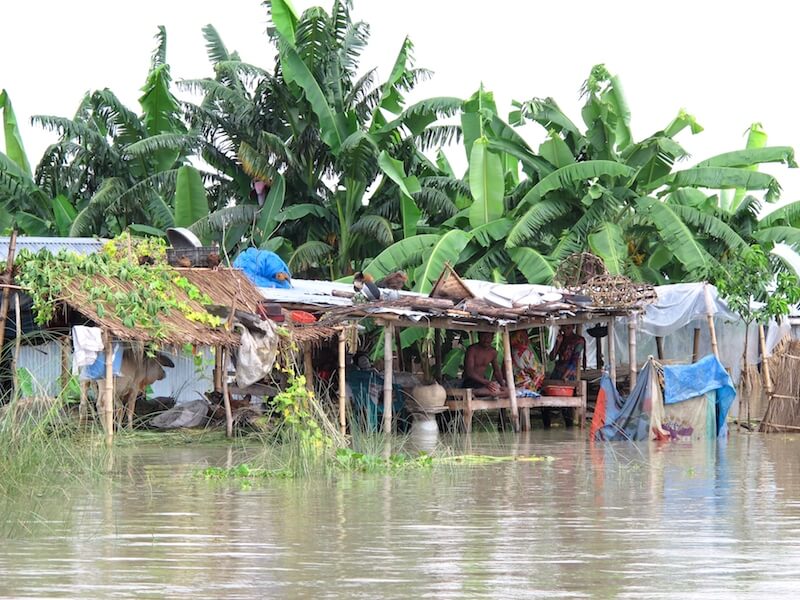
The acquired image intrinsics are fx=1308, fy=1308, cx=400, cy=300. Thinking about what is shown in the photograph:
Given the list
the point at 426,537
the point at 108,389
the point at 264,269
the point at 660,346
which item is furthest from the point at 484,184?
the point at 426,537

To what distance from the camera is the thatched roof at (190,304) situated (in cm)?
1471

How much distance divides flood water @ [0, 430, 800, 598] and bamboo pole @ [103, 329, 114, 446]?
1.92m

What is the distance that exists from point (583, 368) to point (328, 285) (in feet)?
15.7

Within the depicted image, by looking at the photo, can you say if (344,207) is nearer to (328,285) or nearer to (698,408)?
(328,285)

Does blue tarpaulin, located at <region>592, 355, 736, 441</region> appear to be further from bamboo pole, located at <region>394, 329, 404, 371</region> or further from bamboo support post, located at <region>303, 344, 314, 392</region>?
bamboo pole, located at <region>394, 329, 404, 371</region>

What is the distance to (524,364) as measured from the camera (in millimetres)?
19500

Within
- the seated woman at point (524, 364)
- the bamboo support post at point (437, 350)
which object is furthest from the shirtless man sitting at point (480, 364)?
the bamboo support post at point (437, 350)

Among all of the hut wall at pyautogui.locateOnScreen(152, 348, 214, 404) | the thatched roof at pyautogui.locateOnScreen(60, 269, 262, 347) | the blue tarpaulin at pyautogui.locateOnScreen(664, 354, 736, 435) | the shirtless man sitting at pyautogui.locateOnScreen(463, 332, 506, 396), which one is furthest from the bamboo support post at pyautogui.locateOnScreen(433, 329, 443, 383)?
the blue tarpaulin at pyautogui.locateOnScreen(664, 354, 736, 435)

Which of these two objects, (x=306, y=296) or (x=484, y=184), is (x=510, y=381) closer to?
(x=306, y=296)

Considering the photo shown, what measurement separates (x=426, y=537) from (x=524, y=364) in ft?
40.2

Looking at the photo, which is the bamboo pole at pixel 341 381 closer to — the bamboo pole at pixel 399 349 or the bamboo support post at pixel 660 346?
the bamboo pole at pixel 399 349

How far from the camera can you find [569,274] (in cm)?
2005

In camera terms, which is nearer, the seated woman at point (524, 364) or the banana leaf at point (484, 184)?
the seated woman at point (524, 364)

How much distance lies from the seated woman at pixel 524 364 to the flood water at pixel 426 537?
7.15 m
